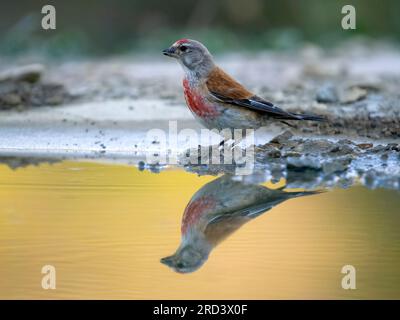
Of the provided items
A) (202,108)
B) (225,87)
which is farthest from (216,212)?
(225,87)

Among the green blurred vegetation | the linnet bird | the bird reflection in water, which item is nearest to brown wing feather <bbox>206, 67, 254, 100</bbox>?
the linnet bird

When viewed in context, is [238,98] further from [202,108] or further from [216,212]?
[216,212]

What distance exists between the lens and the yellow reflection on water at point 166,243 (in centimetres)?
500

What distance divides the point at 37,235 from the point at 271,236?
1511 millimetres

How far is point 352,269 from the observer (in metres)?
5.31

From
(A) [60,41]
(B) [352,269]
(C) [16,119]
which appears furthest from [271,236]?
(A) [60,41]

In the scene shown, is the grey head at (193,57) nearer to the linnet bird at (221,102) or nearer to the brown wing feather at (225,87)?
the linnet bird at (221,102)

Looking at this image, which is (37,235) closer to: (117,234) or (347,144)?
(117,234)

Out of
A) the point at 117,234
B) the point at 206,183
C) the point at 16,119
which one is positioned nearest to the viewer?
the point at 117,234

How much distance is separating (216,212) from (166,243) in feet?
2.60

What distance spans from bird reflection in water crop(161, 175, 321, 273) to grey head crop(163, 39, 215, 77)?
1151 mm

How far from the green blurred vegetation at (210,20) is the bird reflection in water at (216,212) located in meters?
8.80

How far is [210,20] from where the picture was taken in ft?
55.6

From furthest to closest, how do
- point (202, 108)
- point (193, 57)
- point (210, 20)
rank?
point (210, 20) → point (193, 57) → point (202, 108)
